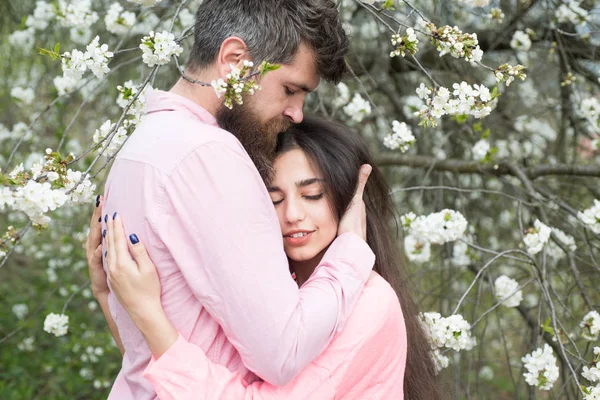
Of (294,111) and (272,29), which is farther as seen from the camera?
(294,111)

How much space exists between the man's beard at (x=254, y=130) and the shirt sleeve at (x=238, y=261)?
9.3 inches

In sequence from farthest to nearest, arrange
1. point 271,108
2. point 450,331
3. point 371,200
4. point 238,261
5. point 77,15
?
point 77,15 → point 371,200 → point 450,331 → point 271,108 → point 238,261

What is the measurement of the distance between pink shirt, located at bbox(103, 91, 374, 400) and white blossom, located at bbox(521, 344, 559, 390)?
0.95m

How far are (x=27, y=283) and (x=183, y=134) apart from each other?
3939 mm

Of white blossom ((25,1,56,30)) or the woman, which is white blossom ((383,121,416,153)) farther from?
white blossom ((25,1,56,30))

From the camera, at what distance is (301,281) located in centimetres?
210

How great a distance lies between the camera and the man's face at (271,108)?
172 cm

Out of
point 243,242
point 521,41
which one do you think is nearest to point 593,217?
point 521,41


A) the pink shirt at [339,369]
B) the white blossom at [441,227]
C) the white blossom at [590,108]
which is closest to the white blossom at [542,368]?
the white blossom at [441,227]

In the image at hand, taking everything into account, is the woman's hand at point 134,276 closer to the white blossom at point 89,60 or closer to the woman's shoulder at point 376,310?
the woman's shoulder at point 376,310

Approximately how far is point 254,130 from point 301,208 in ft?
0.88

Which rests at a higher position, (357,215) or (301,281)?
(357,215)

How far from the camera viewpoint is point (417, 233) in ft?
8.48

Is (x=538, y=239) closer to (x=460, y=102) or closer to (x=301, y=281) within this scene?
(x=460, y=102)
